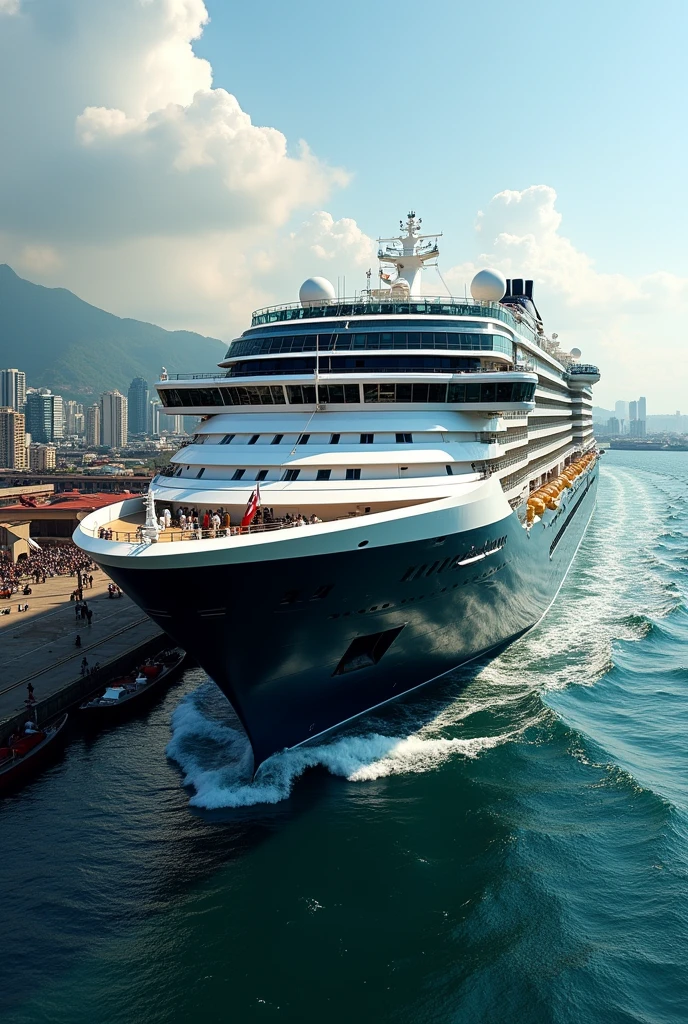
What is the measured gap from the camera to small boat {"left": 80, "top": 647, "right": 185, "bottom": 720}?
73.4ft

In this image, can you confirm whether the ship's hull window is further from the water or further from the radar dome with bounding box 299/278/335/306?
the radar dome with bounding box 299/278/335/306

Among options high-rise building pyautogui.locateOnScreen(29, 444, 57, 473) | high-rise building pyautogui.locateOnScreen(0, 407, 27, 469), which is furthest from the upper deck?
high-rise building pyautogui.locateOnScreen(0, 407, 27, 469)

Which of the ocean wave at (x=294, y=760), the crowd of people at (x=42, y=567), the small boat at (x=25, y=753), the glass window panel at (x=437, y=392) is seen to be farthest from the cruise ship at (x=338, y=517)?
the crowd of people at (x=42, y=567)

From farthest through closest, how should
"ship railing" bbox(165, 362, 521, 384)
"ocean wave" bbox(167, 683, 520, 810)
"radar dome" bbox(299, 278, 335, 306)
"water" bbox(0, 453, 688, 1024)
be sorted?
"radar dome" bbox(299, 278, 335, 306), "ship railing" bbox(165, 362, 521, 384), "ocean wave" bbox(167, 683, 520, 810), "water" bbox(0, 453, 688, 1024)

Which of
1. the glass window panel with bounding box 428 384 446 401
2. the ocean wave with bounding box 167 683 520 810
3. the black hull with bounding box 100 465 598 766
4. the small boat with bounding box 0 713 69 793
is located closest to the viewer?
the black hull with bounding box 100 465 598 766

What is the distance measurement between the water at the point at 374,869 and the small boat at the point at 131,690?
1146mm

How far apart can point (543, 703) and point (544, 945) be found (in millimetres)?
9342

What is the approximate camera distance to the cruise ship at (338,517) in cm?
1370

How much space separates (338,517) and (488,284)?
688 inches

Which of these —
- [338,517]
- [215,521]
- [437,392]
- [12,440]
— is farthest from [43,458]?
[215,521]

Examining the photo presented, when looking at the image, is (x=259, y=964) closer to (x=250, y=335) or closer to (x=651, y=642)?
(x=250, y=335)

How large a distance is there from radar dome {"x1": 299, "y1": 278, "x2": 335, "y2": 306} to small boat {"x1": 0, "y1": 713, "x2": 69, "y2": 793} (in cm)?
1710

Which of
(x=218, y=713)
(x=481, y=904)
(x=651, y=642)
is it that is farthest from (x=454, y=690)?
(x=651, y=642)

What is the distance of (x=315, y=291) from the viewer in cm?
2688
